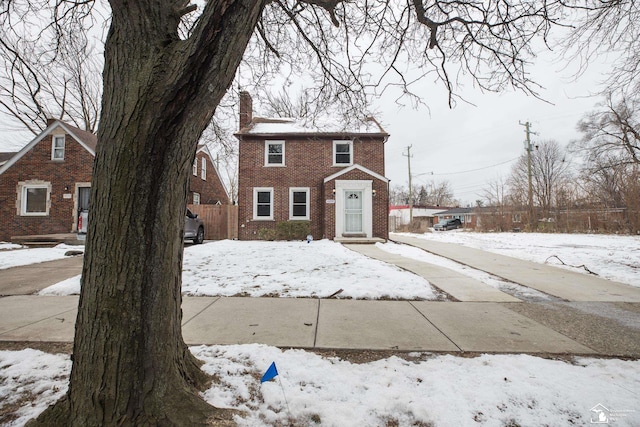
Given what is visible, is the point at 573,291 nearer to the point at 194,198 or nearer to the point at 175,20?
the point at 175,20

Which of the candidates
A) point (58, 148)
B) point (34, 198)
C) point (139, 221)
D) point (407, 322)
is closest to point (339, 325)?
point (407, 322)

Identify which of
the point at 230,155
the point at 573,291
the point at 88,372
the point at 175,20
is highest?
the point at 230,155

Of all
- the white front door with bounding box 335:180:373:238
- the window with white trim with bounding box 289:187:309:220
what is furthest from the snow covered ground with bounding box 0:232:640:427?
the window with white trim with bounding box 289:187:309:220

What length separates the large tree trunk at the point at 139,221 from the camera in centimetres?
158

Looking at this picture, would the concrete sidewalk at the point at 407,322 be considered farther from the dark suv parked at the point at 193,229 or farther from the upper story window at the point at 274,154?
the upper story window at the point at 274,154

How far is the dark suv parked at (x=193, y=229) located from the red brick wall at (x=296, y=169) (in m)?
1.97

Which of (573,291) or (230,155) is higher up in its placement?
(230,155)

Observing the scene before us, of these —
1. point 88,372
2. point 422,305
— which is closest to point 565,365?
point 422,305

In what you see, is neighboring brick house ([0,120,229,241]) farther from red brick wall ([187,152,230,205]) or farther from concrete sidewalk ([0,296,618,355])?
concrete sidewalk ([0,296,618,355])

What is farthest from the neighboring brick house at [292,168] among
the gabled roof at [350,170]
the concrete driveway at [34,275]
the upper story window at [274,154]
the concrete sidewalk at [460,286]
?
the concrete sidewalk at [460,286]

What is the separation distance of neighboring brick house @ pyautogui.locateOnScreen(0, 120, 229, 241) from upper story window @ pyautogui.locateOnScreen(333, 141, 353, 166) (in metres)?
12.7

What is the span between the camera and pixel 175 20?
1910mm

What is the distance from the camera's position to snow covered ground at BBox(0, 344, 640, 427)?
184 centimetres

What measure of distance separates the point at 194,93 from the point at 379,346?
2.65 m
